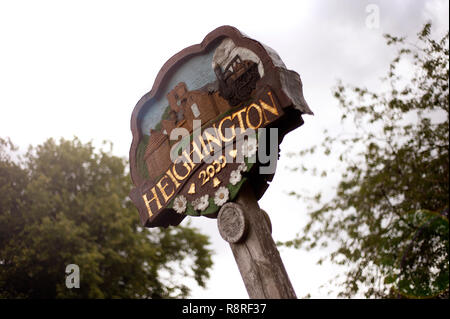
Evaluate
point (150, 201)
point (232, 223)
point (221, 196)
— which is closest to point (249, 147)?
point (221, 196)

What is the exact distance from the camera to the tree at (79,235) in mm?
10414

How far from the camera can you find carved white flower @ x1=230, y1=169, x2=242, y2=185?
2412 millimetres

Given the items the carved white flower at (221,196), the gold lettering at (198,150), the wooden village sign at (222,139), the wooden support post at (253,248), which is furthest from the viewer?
the gold lettering at (198,150)

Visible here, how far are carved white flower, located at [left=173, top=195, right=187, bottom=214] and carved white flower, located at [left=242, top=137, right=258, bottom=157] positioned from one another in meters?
0.62

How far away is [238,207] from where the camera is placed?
2398 millimetres

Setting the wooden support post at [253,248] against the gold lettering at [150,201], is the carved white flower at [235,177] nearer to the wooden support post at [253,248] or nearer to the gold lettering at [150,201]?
the wooden support post at [253,248]

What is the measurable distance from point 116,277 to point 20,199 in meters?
3.63

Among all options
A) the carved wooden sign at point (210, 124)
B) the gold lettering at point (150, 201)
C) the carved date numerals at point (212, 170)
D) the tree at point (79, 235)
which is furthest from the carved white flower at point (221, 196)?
the tree at point (79, 235)

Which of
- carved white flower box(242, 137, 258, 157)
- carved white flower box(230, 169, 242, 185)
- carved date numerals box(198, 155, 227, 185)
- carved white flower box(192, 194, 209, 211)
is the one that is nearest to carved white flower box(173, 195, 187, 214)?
carved white flower box(192, 194, 209, 211)

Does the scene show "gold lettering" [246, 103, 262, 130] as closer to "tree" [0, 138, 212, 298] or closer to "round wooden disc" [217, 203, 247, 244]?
"round wooden disc" [217, 203, 247, 244]

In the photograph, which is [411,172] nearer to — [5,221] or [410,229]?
[410,229]

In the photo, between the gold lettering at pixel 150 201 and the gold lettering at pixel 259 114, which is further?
the gold lettering at pixel 150 201

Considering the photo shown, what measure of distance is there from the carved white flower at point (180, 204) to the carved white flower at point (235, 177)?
18.2 inches
